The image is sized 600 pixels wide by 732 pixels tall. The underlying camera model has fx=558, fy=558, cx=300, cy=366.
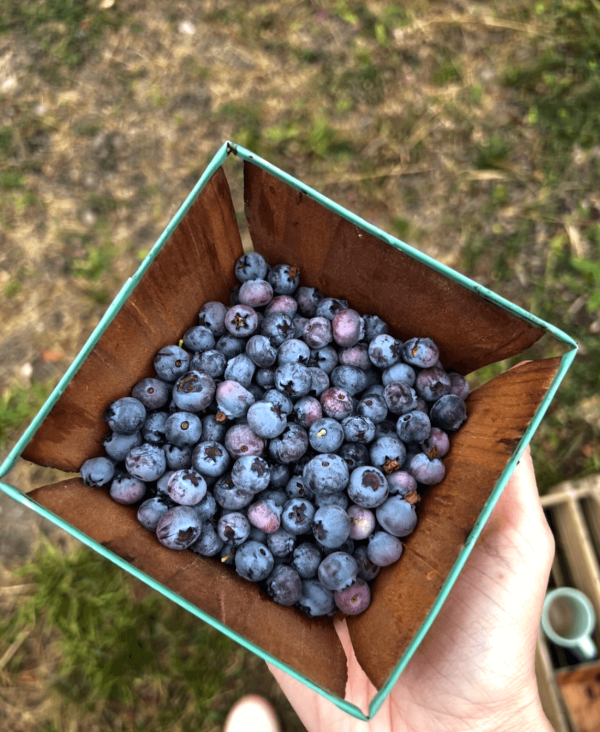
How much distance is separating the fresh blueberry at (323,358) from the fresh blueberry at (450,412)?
14.0 inches

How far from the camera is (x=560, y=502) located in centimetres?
262

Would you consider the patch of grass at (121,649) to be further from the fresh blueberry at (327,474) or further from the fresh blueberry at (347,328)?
the fresh blueberry at (347,328)

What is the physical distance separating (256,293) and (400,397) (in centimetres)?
56

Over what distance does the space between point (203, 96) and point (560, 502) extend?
2839 mm

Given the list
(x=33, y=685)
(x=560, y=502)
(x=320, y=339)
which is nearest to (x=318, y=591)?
(x=320, y=339)

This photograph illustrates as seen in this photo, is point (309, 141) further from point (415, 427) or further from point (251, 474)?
point (251, 474)

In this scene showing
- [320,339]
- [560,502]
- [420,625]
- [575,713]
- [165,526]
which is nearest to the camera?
[420,625]

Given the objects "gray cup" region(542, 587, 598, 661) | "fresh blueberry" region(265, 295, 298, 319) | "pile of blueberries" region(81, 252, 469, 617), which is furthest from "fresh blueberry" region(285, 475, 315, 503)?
"gray cup" region(542, 587, 598, 661)

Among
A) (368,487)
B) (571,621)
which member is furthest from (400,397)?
(571,621)

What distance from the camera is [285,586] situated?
1542 mm

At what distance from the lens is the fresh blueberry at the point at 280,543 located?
161 cm

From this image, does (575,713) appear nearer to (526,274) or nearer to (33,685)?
(526,274)

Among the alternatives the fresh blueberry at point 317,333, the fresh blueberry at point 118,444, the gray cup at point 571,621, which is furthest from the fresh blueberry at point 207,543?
the gray cup at point 571,621

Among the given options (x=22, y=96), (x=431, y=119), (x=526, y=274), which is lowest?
(x=22, y=96)
